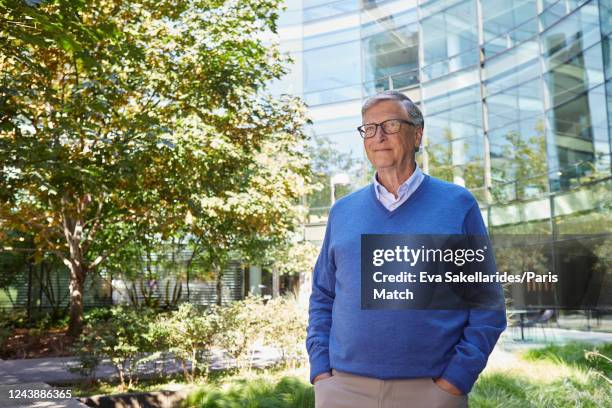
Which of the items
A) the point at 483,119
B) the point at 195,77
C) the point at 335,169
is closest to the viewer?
the point at 195,77

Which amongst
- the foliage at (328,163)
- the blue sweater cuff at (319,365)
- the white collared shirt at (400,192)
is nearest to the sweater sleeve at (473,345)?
the white collared shirt at (400,192)

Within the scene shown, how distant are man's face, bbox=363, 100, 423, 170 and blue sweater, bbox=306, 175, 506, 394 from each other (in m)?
0.12

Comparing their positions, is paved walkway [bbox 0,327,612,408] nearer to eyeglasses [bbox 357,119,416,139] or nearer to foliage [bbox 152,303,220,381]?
foliage [bbox 152,303,220,381]

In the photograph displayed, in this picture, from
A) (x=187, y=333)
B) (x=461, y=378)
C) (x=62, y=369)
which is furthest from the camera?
(x=62, y=369)

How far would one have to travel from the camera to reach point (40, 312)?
2020cm

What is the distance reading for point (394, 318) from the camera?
232 centimetres

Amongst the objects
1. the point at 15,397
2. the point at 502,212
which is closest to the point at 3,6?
Result: the point at 15,397

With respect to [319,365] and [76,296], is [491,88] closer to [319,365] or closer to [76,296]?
[76,296]

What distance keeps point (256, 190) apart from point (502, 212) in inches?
214

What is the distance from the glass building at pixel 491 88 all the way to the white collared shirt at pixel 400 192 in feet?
24.8

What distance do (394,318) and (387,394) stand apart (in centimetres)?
27

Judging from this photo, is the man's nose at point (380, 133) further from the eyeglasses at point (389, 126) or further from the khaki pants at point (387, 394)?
the khaki pants at point (387, 394)

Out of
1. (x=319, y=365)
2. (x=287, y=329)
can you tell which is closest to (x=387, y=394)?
(x=319, y=365)

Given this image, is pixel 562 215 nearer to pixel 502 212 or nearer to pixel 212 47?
pixel 502 212
